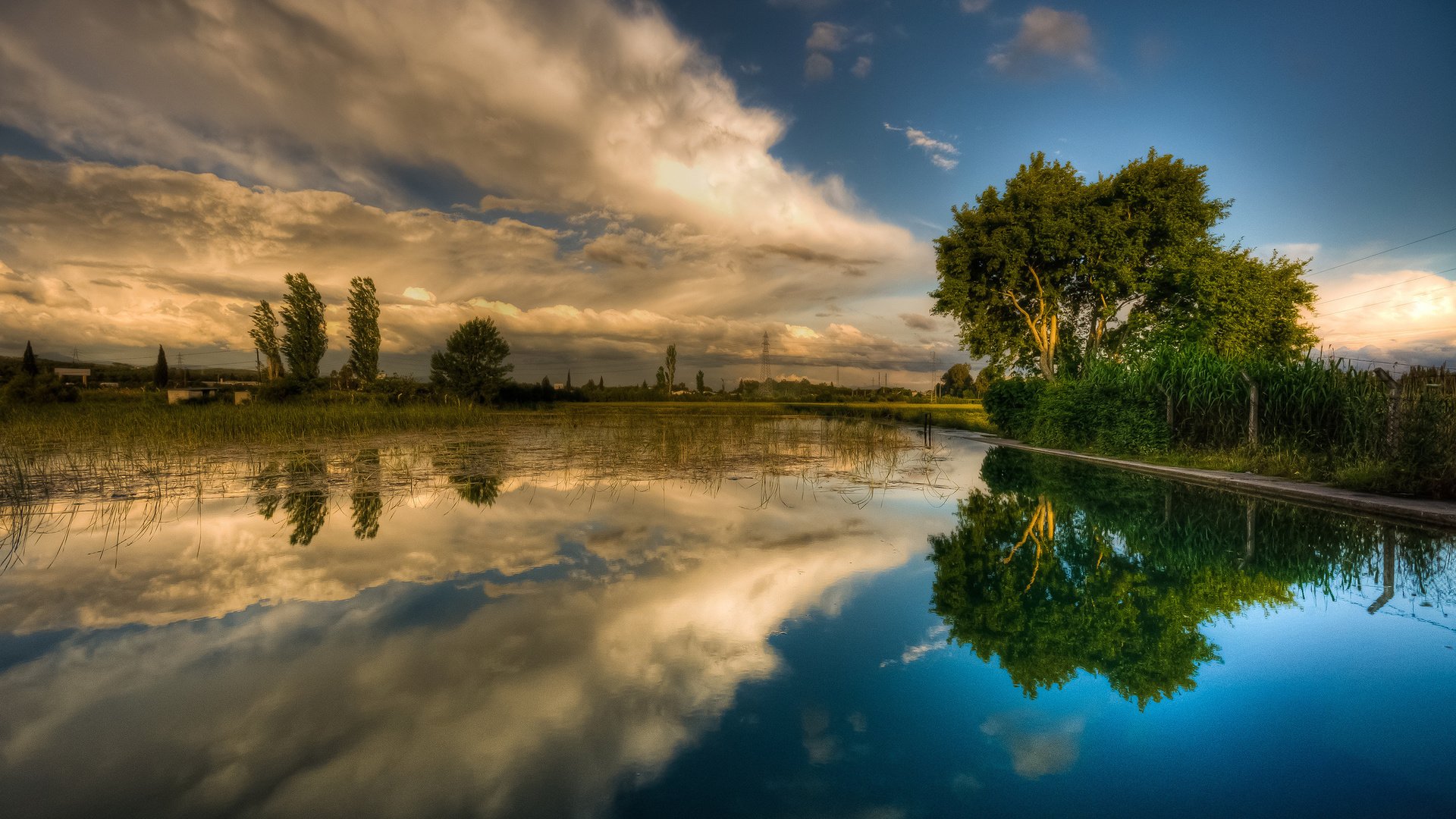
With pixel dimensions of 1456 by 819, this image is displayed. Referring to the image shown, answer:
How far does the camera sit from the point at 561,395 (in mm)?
63406

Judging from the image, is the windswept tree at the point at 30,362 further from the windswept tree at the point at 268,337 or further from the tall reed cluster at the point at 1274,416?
the tall reed cluster at the point at 1274,416

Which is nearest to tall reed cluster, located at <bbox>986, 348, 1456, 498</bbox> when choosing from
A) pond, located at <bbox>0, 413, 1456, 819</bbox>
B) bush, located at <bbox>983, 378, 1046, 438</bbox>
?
bush, located at <bbox>983, 378, 1046, 438</bbox>

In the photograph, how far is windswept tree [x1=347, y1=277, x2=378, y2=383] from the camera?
46.6 m

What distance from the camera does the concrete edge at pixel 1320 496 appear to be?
7.75m

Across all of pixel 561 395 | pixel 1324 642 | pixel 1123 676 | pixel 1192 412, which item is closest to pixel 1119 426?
pixel 1192 412

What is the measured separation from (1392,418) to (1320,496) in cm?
283

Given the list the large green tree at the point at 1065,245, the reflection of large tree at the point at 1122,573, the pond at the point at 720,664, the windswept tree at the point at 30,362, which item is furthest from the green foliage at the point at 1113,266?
the windswept tree at the point at 30,362

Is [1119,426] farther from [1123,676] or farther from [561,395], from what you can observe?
[561,395]

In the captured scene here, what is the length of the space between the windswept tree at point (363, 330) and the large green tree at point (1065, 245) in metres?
42.0

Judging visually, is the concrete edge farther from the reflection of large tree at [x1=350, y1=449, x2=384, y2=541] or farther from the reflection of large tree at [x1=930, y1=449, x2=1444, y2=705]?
the reflection of large tree at [x1=350, y1=449, x2=384, y2=541]

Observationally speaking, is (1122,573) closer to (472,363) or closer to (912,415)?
(912,415)

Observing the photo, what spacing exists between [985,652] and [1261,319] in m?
28.6

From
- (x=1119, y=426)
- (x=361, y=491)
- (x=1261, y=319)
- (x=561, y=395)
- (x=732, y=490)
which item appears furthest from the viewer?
(x=561, y=395)

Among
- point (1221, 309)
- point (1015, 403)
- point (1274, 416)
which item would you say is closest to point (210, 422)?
point (1015, 403)
